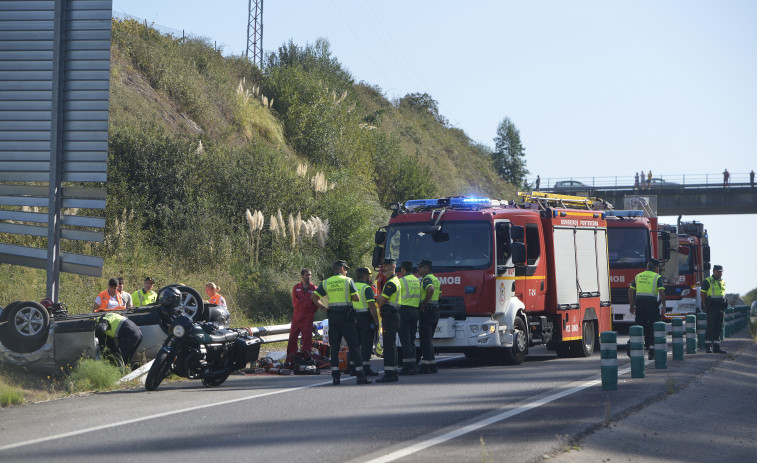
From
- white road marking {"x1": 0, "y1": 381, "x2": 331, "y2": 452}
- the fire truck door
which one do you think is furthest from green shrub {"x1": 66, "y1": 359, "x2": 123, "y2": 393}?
the fire truck door

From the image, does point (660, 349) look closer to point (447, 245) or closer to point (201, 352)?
point (447, 245)

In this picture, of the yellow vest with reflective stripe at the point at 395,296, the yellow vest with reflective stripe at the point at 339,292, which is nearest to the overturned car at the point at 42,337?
the yellow vest with reflective stripe at the point at 339,292

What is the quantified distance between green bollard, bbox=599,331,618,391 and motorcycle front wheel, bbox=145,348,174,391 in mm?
5731

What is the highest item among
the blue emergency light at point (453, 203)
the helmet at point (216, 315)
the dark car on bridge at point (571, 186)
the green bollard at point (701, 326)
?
the dark car on bridge at point (571, 186)

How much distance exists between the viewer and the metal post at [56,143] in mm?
16562

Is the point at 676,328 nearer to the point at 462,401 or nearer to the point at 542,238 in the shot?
the point at 542,238

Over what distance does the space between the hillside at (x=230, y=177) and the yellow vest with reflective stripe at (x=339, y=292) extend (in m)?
8.32

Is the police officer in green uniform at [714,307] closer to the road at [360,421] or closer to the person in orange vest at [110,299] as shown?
the road at [360,421]

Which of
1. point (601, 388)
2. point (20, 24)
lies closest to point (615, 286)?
point (601, 388)

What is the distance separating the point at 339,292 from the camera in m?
13.9

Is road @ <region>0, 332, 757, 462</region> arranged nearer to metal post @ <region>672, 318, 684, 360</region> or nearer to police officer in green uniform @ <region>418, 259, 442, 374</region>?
police officer in green uniform @ <region>418, 259, 442, 374</region>

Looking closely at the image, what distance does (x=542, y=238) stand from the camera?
58.9 ft

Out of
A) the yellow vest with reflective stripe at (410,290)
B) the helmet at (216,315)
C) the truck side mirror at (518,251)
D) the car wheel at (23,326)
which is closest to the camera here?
the car wheel at (23,326)

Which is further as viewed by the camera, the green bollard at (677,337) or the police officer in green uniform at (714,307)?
the police officer in green uniform at (714,307)
